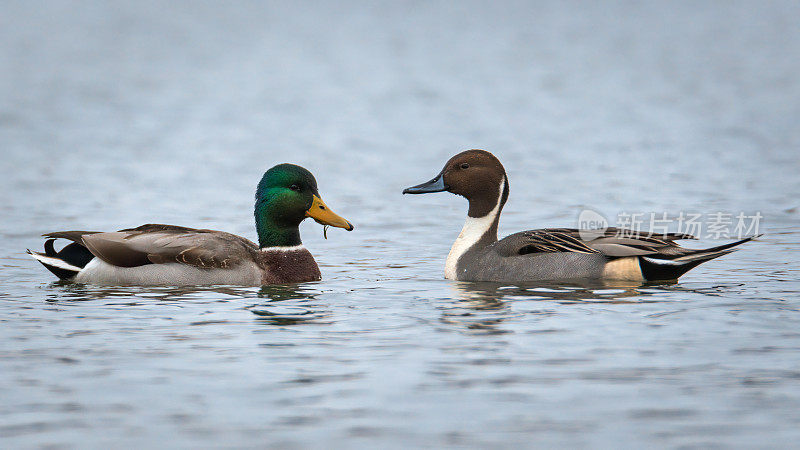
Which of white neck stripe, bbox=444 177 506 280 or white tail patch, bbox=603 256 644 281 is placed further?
white neck stripe, bbox=444 177 506 280

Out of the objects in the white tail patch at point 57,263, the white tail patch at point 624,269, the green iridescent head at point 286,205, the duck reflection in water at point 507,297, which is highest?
the green iridescent head at point 286,205

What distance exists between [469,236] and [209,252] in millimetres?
2570

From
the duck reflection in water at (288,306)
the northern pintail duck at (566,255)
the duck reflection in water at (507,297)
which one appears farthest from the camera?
the northern pintail duck at (566,255)

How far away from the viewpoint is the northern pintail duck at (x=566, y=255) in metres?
10.2

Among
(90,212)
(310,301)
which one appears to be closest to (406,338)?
(310,301)

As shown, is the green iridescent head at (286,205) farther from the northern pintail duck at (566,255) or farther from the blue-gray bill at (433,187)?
the northern pintail duck at (566,255)

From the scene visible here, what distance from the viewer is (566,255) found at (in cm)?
1045

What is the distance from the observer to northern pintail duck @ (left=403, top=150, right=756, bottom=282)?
10.2 m

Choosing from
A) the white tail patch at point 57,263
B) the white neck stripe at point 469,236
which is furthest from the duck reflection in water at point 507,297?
the white tail patch at point 57,263

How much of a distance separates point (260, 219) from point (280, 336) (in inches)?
125

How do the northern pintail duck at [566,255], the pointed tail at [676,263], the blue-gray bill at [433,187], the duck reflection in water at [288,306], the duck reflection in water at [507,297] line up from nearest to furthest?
the duck reflection in water at [507,297] < the duck reflection in water at [288,306] < the pointed tail at [676,263] < the northern pintail duck at [566,255] < the blue-gray bill at [433,187]

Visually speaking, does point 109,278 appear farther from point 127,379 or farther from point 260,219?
point 127,379

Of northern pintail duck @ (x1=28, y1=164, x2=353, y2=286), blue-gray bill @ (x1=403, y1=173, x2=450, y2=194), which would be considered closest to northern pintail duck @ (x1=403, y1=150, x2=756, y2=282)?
blue-gray bill @ (x1=403, y1=173, x2=450, y2=194)

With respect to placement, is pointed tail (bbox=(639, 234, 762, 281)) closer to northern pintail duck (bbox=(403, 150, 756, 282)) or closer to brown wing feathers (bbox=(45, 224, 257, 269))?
northern pintail duck (bbox=(403, 150, 756, 282))
